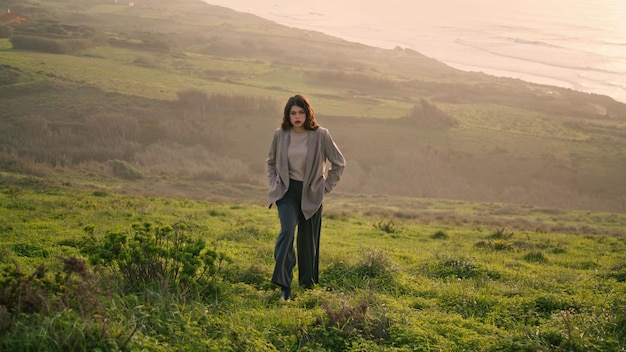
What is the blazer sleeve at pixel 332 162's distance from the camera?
764 centimetres

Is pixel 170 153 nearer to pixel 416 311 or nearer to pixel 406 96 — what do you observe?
pixel 406 96

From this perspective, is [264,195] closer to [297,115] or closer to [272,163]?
[272,163]

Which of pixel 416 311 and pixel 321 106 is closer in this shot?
pixel 416 311

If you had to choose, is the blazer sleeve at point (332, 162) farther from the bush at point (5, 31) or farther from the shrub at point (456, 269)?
the bush at point (5, 31)

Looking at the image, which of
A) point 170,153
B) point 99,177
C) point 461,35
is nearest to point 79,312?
point 99,177

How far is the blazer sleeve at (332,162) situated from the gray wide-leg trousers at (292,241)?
40cm

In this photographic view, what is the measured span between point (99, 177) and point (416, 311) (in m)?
32.2

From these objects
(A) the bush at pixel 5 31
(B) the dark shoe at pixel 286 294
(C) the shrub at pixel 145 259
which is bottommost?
(B) the dark shoe at pixel 286 294

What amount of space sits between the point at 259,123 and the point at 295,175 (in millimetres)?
54544

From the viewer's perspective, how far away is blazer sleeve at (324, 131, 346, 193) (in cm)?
764

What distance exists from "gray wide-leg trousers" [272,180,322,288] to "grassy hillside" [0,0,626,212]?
88.7 ft

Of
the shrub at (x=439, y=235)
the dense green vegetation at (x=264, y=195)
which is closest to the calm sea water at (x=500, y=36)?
the dense green vegetation at (x=264, y=195)

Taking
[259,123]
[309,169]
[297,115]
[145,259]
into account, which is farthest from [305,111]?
[259,123]

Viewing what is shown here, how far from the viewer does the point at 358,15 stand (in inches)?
4926
